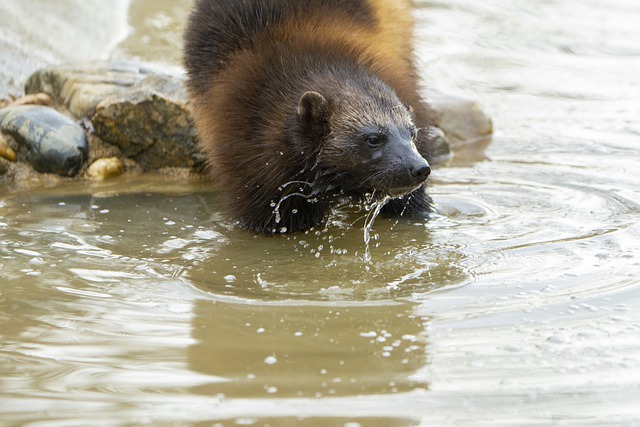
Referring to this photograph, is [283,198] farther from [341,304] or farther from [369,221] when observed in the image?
[341,304]

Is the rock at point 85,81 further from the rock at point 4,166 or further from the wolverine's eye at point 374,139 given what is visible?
the wolverine's eye at point 374,139

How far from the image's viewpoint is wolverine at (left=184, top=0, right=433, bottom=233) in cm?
542

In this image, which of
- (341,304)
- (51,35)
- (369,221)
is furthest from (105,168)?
(51,35)

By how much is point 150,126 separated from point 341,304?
338 cm

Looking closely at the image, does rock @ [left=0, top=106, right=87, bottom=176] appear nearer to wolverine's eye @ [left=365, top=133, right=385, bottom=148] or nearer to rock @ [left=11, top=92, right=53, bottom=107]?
rock @ [left=11, top=92, right=53, bottom=107]

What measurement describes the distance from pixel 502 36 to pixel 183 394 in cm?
896

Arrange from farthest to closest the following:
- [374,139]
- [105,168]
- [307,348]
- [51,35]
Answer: [51,35]
[105,168]
[374,139]
[307,348]

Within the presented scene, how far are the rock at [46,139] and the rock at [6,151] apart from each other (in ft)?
0.17

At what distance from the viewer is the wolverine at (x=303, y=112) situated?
5.42 meters

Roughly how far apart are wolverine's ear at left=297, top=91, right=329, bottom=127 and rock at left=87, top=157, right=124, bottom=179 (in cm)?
235

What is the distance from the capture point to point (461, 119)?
831 centimetres

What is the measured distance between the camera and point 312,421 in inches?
127

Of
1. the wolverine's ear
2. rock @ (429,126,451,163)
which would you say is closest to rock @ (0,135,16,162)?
the wolverine's ear

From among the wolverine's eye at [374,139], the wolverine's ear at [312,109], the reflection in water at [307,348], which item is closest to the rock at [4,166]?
the wolverine's ear at [312,109]
